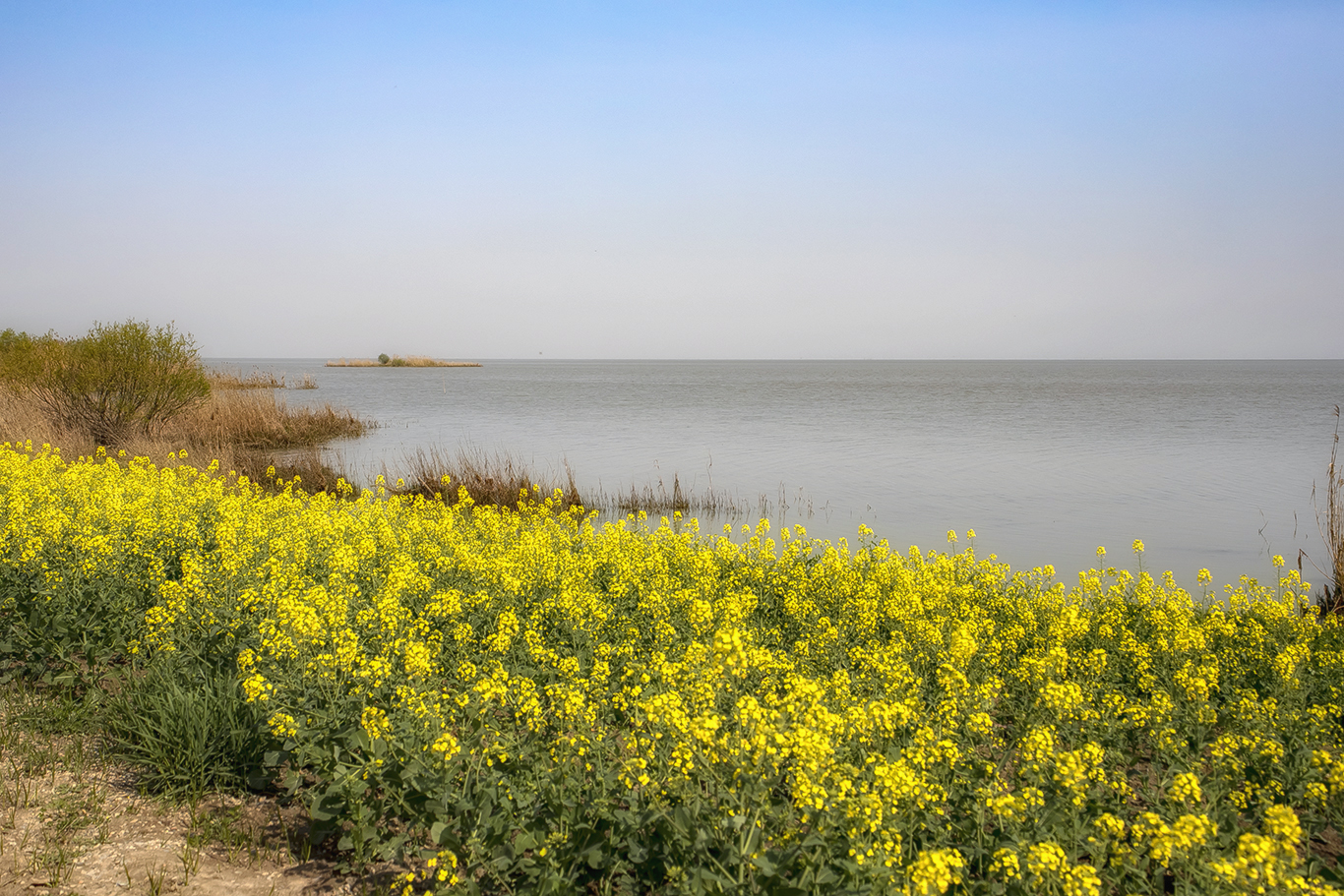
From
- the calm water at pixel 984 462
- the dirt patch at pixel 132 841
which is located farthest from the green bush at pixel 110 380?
the dirt patch at pixel 132 841

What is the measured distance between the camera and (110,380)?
20.4 m

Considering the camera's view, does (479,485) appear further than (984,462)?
No

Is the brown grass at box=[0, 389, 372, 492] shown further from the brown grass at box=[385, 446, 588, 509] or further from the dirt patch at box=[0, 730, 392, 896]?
the dirt patch at box=[0, 730, 392, 896]

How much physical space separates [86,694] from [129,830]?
1.67 meters

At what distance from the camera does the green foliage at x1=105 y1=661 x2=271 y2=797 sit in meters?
4.57

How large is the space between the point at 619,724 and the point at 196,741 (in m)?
2.41

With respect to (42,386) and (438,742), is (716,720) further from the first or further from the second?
(42,386)

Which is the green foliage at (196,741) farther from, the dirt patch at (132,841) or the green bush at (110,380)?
the green bush at (110,380)

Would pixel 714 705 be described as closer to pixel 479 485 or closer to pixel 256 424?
pixel 479 485

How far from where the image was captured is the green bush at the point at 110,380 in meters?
20.2

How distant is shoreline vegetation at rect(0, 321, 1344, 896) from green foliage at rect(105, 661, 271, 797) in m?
0.02

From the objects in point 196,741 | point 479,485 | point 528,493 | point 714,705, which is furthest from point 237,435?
point 714,705

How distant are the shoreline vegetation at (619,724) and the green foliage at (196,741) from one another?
0.8 inches

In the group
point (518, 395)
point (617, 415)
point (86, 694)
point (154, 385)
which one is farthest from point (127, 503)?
point (518, 395)
